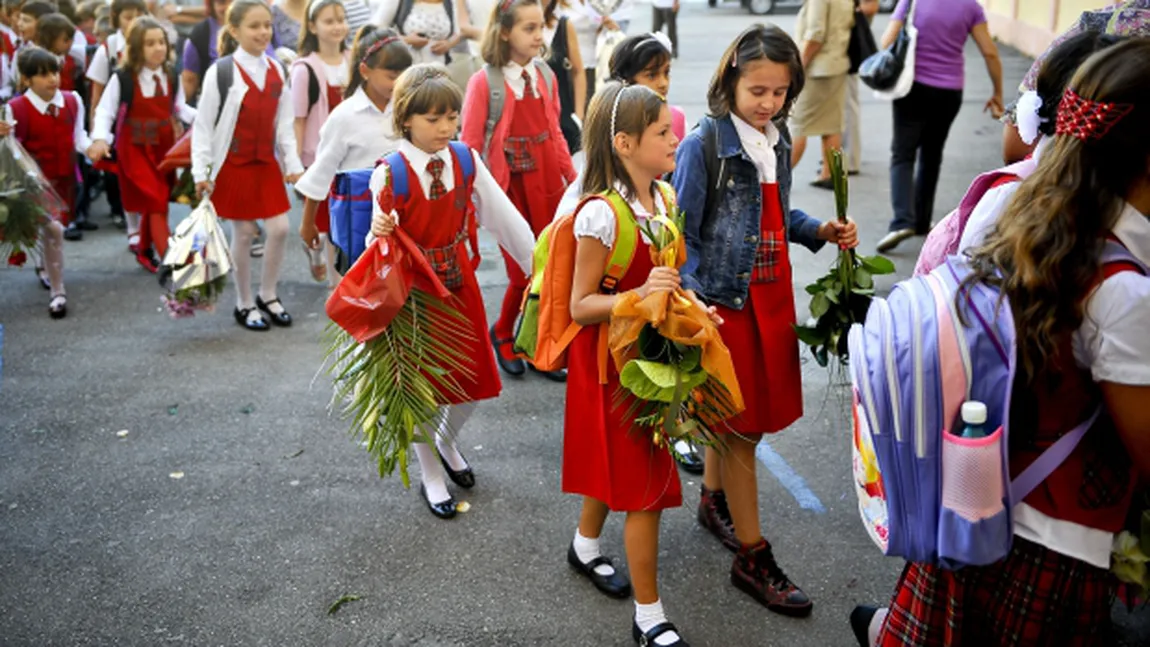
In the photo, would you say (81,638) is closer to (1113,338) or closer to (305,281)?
(1113,338)

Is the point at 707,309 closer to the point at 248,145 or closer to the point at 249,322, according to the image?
the point at 248,145

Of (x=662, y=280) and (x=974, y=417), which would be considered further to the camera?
(x=662, y=280)

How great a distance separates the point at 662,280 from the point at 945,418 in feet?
3.40

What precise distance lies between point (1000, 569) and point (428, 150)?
8.67ft

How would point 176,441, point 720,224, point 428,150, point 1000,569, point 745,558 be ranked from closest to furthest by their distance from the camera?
point 1000,569 < point 720,224 < point 745,558 < point 428,150 < point 176,441

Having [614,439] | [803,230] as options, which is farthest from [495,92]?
[614,439]

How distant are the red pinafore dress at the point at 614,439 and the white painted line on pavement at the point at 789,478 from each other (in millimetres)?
1038

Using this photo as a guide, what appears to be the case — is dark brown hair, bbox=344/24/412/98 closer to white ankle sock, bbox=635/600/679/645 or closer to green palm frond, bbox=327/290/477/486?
green palm frond, bbox=327/290/477/486

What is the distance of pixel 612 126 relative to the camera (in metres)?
3.45

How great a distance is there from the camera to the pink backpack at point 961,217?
2975 mm

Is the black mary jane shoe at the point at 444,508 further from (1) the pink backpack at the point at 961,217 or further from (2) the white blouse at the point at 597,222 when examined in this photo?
(1) the pink backpack at the point at 961,217

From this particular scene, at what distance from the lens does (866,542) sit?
433 cm

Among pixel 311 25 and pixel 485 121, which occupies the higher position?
pixel 311 25

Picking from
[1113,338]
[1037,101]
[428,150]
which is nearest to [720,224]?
[1037,101]
